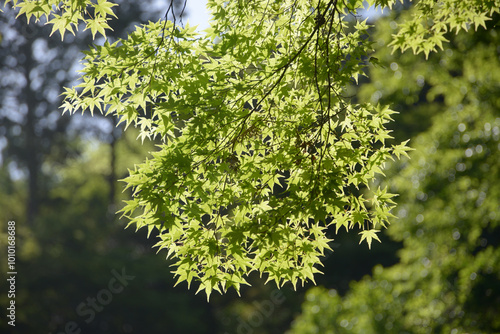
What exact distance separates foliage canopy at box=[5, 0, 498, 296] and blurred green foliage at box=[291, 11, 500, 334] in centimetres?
425

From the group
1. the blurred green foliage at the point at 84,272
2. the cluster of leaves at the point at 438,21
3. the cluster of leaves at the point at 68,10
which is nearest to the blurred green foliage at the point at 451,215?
the cluster of leaves at the point at 438,21

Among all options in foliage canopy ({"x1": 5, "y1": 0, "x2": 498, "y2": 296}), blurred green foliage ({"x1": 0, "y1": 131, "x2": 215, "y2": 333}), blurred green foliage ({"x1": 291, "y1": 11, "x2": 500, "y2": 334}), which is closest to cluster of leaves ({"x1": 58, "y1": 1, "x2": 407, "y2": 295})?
foliage canopy ({"x1": 5, "y1": 0, "x2": 498, "y2": 296})

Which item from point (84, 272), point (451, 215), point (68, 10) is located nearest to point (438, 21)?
point (68, 10)

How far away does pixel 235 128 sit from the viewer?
2.71m

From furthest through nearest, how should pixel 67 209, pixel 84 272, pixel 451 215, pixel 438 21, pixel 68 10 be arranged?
pixel 67 209
pixel 84 272
pixel 451 215
pixel 438 21
pixel 68 10

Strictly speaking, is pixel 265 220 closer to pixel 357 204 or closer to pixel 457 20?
pixel 357 204

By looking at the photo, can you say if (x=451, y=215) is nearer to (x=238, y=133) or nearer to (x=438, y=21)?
(x=438, y=21)

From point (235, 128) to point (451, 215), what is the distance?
607 cm

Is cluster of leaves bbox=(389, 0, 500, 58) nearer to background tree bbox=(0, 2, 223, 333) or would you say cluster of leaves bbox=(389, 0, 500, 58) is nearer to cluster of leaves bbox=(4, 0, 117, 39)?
cluster of leaves bbox=(4, 0, 117, 39)

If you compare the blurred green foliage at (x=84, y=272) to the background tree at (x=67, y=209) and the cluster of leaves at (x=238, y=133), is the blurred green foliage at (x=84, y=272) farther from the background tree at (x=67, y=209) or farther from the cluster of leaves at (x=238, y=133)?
the cluster of leaves at (x=238, y=133)

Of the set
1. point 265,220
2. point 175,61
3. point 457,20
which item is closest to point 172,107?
point 175,61

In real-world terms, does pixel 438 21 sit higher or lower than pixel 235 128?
higher

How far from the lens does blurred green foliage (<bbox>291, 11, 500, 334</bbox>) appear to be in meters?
6.93

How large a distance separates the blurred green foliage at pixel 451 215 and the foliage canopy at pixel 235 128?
4.25 m
